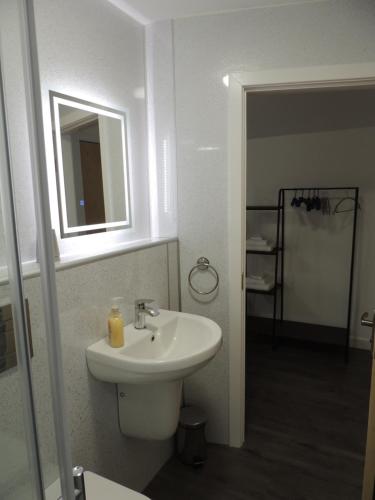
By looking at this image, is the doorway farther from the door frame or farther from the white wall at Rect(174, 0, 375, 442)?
the white wall at Rect(174, 0, 375, 442)

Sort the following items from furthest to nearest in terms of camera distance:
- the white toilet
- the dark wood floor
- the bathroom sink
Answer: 1. the dark wood floor
2. the bathroom sink
3. the white toilet

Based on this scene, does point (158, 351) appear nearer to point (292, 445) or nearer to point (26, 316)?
point (292, 445)

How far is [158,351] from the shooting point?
1.72 meters

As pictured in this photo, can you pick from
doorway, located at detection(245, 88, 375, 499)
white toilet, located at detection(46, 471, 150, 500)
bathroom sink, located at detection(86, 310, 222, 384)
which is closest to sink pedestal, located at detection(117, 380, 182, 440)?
bathroom sink, located at detection(86, 310, 222, 384)

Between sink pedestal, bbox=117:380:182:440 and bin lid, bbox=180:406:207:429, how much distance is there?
0.40 metres

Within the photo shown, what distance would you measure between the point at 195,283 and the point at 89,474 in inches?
42.8

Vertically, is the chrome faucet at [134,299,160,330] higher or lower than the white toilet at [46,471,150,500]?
higher

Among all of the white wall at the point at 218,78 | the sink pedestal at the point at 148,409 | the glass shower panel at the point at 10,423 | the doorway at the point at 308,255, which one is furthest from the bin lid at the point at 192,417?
the glass shower panel at the point at 10,423

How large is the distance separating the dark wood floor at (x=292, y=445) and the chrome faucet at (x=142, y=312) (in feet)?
2.98

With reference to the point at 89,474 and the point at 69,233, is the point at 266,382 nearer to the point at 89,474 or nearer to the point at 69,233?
the point at 89,474

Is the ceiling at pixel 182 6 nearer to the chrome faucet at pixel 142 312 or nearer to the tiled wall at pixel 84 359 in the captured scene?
the tiled wall at pixel 84 359

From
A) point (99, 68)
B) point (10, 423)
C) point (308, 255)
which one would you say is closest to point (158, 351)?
point (10, 423)

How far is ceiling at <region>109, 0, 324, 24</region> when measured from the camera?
1745mm

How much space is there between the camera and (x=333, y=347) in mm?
3451
